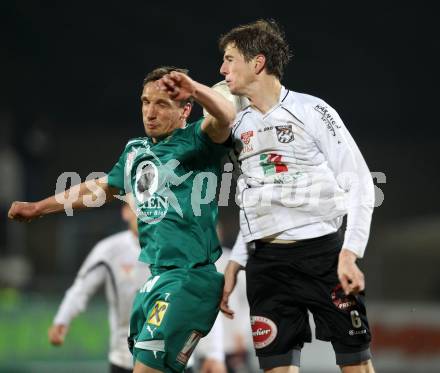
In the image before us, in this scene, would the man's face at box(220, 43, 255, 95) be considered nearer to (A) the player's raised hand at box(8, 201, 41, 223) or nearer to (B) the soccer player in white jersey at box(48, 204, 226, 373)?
(A) the player's raised hand at box(8, 201, 41, 223)

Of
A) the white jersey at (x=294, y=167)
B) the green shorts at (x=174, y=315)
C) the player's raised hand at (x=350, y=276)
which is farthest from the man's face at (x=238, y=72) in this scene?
the player's raised hand at (x=350, y=276)

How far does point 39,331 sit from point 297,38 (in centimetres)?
1218

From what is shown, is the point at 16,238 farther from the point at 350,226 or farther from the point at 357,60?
the point at 350,226

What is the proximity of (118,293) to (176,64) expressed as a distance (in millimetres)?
13422

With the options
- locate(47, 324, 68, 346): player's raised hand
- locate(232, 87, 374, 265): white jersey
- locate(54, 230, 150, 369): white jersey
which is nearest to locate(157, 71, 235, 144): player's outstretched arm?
locate(232, 87, 374, 265): white jersey

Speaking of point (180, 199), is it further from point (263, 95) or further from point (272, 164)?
point (263, 95)

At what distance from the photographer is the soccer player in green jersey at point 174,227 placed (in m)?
3.94

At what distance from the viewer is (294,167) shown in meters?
4.15

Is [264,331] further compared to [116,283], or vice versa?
[116,283]

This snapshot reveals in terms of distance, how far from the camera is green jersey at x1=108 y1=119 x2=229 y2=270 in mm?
4055

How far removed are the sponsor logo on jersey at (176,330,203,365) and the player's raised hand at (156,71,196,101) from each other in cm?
110

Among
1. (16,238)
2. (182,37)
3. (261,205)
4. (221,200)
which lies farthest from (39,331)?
(182,37)

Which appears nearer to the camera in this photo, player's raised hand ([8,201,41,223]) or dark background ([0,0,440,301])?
player's raised hand ([8,201,41,223])

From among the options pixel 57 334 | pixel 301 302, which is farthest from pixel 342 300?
pixel 57 334
